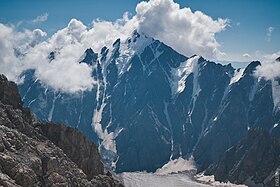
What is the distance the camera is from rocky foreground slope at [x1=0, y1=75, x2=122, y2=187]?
366 feet

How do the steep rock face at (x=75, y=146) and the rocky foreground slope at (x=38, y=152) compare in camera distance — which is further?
the steep rock face at (x=75, y=146)

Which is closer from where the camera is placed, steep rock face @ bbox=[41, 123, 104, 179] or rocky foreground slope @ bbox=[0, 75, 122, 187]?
rocky foreground slope @ bbox=[0, 75, 122, 187]

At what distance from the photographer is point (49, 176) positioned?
121250 mm

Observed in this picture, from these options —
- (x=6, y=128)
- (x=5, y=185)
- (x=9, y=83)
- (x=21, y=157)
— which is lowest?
(x=5, y=185)

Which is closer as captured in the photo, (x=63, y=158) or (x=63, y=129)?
(x=63, y=158)

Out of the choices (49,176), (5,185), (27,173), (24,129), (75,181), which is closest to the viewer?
(5,185)

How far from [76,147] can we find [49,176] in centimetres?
4211

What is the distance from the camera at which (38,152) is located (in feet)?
420

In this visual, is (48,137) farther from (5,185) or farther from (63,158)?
(5,185)

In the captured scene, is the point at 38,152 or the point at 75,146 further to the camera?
the point at 75,146

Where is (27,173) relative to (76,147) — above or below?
below

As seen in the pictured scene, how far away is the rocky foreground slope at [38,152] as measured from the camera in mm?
111625

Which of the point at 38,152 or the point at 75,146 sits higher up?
the point at 75,146

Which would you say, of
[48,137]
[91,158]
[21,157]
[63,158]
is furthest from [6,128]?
[91,158]
